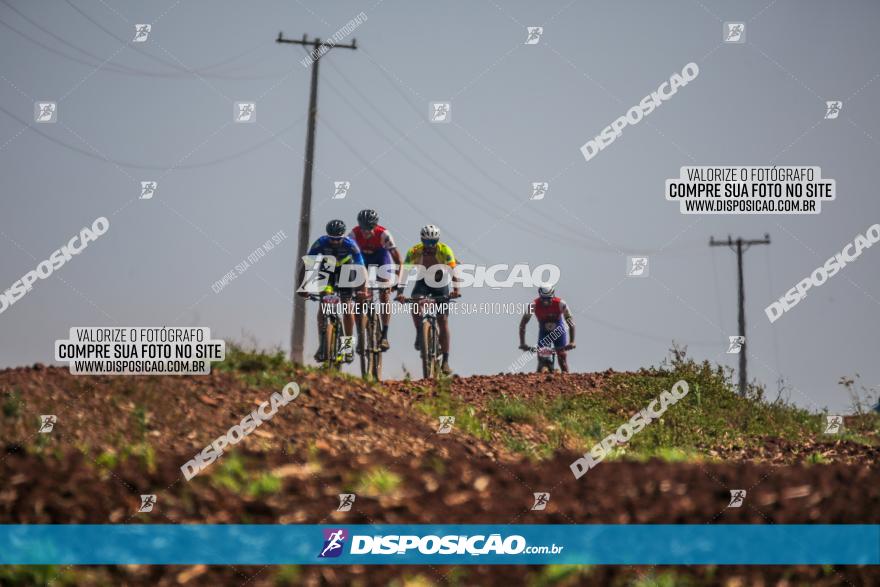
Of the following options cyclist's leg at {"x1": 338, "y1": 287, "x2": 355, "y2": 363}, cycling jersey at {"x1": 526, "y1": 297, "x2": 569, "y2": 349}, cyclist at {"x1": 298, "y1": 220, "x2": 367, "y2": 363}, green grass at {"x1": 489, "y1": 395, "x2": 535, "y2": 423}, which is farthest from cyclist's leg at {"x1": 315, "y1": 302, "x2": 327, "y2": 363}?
cycling jersey at {"x1": 526, "y1": 297, "x2": 569, "y2": 349}

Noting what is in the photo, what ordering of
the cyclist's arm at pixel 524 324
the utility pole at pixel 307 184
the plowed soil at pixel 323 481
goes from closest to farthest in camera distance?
the plowed soil at pixel 323 481
the cyclist's arm at pixel 524 324
the utility pole at pixel 307 184

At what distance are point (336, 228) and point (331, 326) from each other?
4.94ft

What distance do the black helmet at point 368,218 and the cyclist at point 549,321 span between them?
405 centimetres

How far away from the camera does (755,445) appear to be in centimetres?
1292

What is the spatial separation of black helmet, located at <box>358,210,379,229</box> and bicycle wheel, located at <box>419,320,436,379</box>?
181 centimetres

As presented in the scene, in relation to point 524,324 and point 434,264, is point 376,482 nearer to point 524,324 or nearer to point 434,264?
point 434,264

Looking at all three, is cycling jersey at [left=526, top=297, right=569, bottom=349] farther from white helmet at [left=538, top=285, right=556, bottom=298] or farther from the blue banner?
the blue banner

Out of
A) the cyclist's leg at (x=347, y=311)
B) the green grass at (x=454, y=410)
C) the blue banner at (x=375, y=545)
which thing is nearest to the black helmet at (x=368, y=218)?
the cyclist's leg at (x=347, y=311)

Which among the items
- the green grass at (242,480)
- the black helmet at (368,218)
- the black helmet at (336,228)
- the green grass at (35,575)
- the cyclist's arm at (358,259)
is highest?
the black helmet at (368,218)

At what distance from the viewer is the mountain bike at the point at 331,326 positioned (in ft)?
46.4

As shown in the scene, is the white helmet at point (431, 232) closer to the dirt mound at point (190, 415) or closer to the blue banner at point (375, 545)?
the dirt mound at point (190, 415)

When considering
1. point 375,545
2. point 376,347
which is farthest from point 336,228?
point 375,545

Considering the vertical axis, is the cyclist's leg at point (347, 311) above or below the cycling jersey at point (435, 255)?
below

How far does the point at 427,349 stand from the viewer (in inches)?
599
